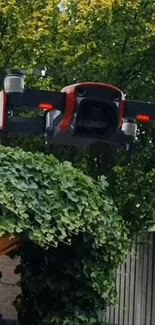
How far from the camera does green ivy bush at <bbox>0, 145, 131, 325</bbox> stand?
6.16m

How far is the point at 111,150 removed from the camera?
31.2ft

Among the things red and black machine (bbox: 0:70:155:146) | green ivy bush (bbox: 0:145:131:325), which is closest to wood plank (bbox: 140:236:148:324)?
green ivy bush (bbox: 0:145:131:325)

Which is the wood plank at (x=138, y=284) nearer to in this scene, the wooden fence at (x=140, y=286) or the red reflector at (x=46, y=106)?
the wooden fence at (x=140, y=286)

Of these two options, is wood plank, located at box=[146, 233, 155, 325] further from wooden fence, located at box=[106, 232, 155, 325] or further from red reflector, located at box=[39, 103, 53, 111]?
red reflector, located at box=[39, 103, 53, 111]

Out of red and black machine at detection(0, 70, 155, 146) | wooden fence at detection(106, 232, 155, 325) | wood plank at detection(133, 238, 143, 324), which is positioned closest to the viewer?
red and black machine at detection(0, 70, 155, 146)

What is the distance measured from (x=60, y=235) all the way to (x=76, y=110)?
2.37 metres

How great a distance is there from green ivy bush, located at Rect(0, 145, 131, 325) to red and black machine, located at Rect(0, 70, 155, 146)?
191 centimetres

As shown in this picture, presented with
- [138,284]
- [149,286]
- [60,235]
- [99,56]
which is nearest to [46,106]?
[60,235]

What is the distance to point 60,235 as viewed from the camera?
621cm

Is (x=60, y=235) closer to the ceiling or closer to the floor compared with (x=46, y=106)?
closer to the floor

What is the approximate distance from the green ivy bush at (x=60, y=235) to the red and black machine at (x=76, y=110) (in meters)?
1.91

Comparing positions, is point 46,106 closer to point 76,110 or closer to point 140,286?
point 76,110

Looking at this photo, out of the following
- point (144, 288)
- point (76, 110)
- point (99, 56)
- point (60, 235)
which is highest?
point (99, 56)

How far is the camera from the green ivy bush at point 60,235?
6.16 metres
